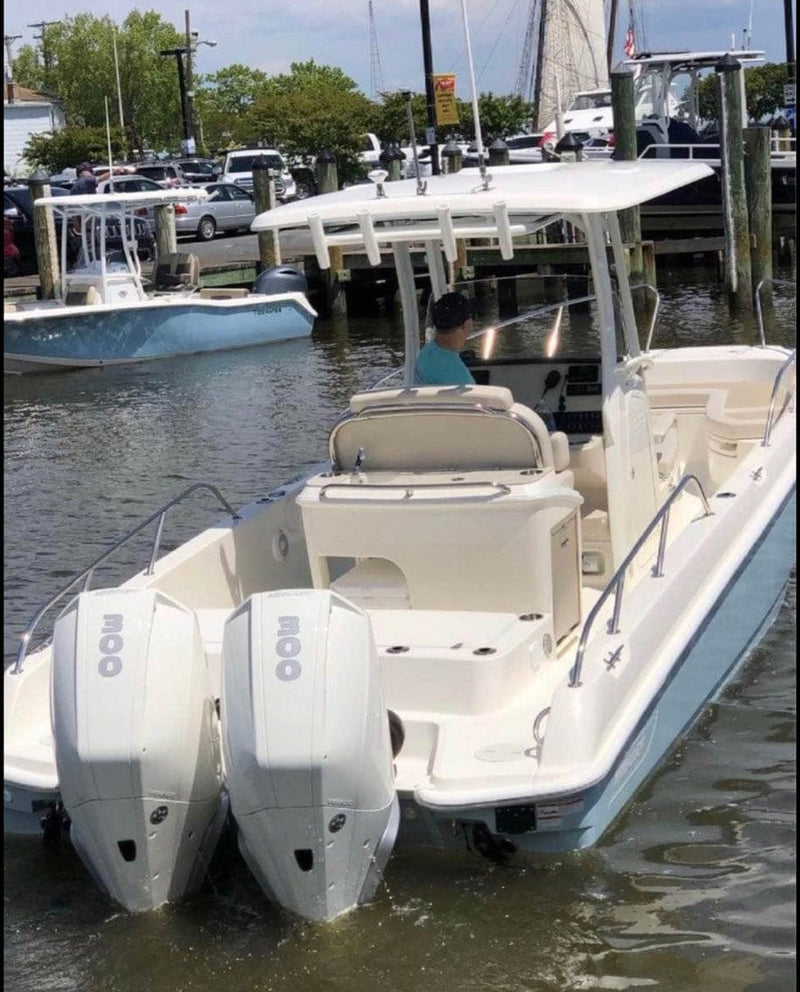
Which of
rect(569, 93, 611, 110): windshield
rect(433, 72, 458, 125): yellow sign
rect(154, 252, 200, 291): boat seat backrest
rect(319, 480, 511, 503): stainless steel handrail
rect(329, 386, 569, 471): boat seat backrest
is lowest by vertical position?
rect(319, 480, 511, 503): stainless steel handrail

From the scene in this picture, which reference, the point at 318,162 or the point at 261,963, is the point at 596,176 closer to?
the point at 261,963

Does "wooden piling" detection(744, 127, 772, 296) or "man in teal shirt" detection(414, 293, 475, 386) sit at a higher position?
"wooden piling" detection(744, 127, 772, 296)

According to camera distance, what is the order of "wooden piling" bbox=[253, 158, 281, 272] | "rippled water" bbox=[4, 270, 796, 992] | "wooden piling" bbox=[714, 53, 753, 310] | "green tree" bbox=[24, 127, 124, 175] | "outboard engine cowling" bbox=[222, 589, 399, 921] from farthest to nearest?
"green tree" bbox=[24, 127, 124, 175], "wooden piling" bbox=[253, 158, 281, 272], "wooden piling" bbox=[714, 53, 753, 310], "rippled water" bbox=[4, 270, 796, 992], "outboard engine cowling" bbox=[222, 589, 399, 921]

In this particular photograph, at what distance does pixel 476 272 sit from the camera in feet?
74.6

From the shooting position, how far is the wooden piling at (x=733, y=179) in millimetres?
19406

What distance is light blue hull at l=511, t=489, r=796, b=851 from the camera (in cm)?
543

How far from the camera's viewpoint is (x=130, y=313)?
19766mm

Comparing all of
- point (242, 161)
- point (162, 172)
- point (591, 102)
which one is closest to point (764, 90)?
point (591, 102)

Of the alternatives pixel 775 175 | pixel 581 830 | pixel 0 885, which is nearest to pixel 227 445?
pixel 581 830

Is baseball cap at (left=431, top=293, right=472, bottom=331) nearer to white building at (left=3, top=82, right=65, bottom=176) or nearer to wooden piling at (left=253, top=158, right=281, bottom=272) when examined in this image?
wooden piling at (left=253, top=158, right=281, bottom=272)

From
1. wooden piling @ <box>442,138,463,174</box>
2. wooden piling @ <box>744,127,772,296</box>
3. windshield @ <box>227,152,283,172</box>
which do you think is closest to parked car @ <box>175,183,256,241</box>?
windshield @ <box>227,152,283,172</box>

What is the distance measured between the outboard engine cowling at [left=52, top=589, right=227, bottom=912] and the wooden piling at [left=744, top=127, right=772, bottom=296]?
1571 centimetres

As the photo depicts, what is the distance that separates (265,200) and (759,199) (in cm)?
673

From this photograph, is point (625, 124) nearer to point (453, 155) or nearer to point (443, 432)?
point (453, 155)
